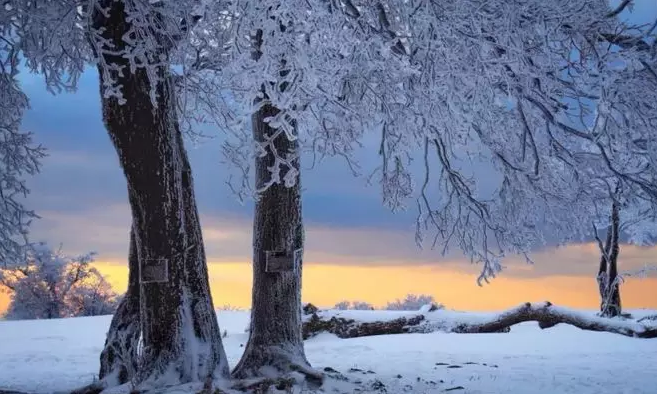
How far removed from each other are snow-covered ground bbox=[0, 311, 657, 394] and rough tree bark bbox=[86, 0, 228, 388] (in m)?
2.93

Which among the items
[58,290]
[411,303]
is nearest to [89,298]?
[58,290]

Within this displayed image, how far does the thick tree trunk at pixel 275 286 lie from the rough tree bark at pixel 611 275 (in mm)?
13496

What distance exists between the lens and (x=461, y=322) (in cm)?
1742

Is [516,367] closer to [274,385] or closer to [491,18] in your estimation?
[274,385]

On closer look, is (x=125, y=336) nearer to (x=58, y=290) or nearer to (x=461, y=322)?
(x=461, y=322)

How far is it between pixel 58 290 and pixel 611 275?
2286 cm

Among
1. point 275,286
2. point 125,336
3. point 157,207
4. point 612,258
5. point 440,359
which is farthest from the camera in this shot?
point 612,258

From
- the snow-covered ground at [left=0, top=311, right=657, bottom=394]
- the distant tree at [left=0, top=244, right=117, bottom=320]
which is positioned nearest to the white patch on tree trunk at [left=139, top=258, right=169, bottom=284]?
the snow-covered ground at [left=0, top=311, right=657, bottom=394]

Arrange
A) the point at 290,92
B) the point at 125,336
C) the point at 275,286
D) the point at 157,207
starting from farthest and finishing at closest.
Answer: the point at 125,336
the point at 275,286
the point at 157,207
the point at 290,92

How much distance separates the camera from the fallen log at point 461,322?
1697cm

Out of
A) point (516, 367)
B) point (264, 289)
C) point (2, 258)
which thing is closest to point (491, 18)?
point (264, 289)

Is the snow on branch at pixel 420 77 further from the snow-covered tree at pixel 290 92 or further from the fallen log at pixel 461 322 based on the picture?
the fallen log at pixel 461 322

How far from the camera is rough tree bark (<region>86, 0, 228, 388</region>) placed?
786cm

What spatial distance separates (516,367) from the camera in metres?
11.6
